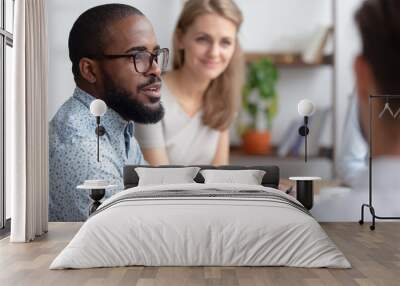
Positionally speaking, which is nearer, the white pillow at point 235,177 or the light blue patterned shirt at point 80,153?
the white pillow at point 235,177

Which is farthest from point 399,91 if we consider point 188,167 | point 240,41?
point 188,167

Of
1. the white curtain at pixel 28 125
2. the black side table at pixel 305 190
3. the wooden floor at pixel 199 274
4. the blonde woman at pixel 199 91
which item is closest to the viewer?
the wooden floor at pixel 199 274

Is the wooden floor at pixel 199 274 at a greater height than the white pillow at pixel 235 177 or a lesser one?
lesser

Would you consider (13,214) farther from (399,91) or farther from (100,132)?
(399,91)

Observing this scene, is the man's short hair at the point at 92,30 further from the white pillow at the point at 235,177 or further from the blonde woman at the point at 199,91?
the white pillow at the point at 235,177

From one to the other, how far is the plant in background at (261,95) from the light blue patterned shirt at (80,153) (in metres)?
1.32

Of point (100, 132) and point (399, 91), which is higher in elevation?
point (399, 91)

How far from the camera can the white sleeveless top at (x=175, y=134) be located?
7418mm

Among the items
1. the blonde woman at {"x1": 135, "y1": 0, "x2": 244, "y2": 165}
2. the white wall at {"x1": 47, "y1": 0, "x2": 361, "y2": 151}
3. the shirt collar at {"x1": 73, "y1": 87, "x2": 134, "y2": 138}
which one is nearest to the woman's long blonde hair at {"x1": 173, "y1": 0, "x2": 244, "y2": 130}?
the blonde woman at {"x1": 135, "y1": 0, "x2": 244, "y2": 165}

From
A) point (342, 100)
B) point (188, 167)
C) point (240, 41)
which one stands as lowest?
point (188, 167)

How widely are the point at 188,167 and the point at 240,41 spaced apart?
1519 millimetres

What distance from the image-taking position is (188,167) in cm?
711

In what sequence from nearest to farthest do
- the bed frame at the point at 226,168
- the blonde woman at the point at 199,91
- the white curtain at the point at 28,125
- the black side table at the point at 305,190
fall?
the white curtain at the point at 28,125
the black side table at the point at 305,190
the bed frame at the point at 226,168
the blonde woman at the point at 199,91

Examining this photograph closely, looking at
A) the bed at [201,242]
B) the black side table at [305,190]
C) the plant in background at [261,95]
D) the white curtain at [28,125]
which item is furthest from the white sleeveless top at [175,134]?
the bed at [201,242]
